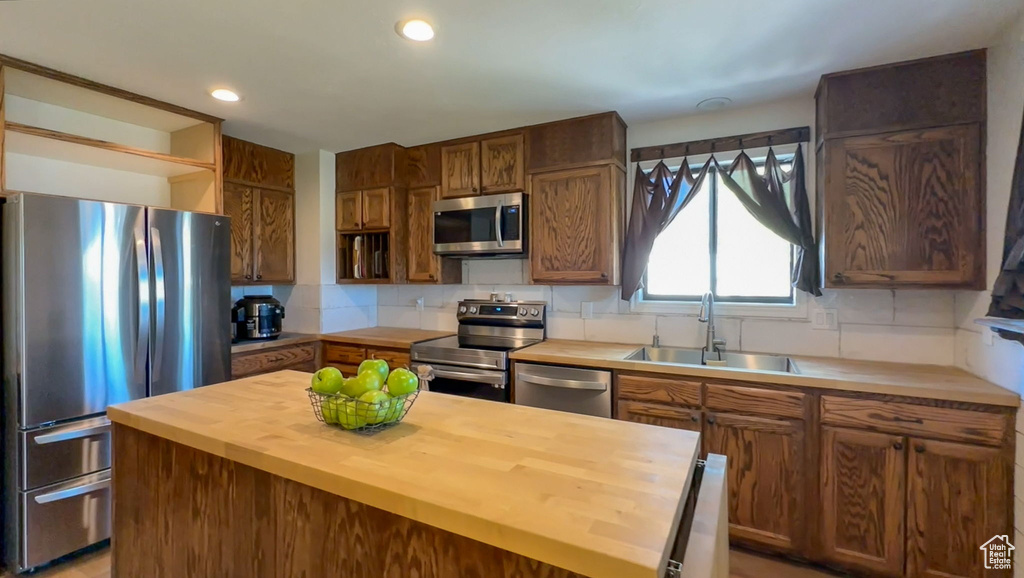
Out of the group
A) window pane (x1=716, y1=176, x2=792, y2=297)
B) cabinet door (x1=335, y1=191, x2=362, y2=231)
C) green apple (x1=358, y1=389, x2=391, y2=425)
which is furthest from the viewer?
cabinet door (x1=335, y1=191, x2=362, y2=231)

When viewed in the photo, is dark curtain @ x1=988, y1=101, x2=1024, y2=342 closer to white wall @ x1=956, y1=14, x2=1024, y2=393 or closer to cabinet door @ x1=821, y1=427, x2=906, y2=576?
white wall @ x1=956, y1=14, x2=1024, y2=393

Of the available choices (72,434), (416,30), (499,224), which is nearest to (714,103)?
(499,224)

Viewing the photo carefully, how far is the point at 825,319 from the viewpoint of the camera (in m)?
2.51

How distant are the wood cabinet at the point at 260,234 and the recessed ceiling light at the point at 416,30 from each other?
213cm

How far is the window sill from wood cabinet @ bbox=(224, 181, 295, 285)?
282cm

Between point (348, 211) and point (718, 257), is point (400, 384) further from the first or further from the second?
point (348, 211)

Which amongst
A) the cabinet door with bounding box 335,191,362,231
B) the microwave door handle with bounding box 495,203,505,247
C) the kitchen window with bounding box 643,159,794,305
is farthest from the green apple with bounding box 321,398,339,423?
the cabinet door with bounding box 335,191,362,231

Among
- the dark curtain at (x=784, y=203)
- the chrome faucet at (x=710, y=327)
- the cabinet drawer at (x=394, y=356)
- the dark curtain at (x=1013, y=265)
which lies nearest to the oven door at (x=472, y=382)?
the cabinet drawer at (x=394, y=356)

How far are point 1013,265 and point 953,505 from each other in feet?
3.29

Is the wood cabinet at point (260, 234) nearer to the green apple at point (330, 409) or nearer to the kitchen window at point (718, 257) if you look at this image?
the green apple at point (330, 409)

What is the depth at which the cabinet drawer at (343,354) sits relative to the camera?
3.33 m

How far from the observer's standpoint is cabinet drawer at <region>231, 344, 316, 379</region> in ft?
9.61

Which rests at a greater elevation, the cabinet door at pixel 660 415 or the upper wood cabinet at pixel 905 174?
the upper wood cabinet at pixel 905 174

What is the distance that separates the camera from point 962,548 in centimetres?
178
